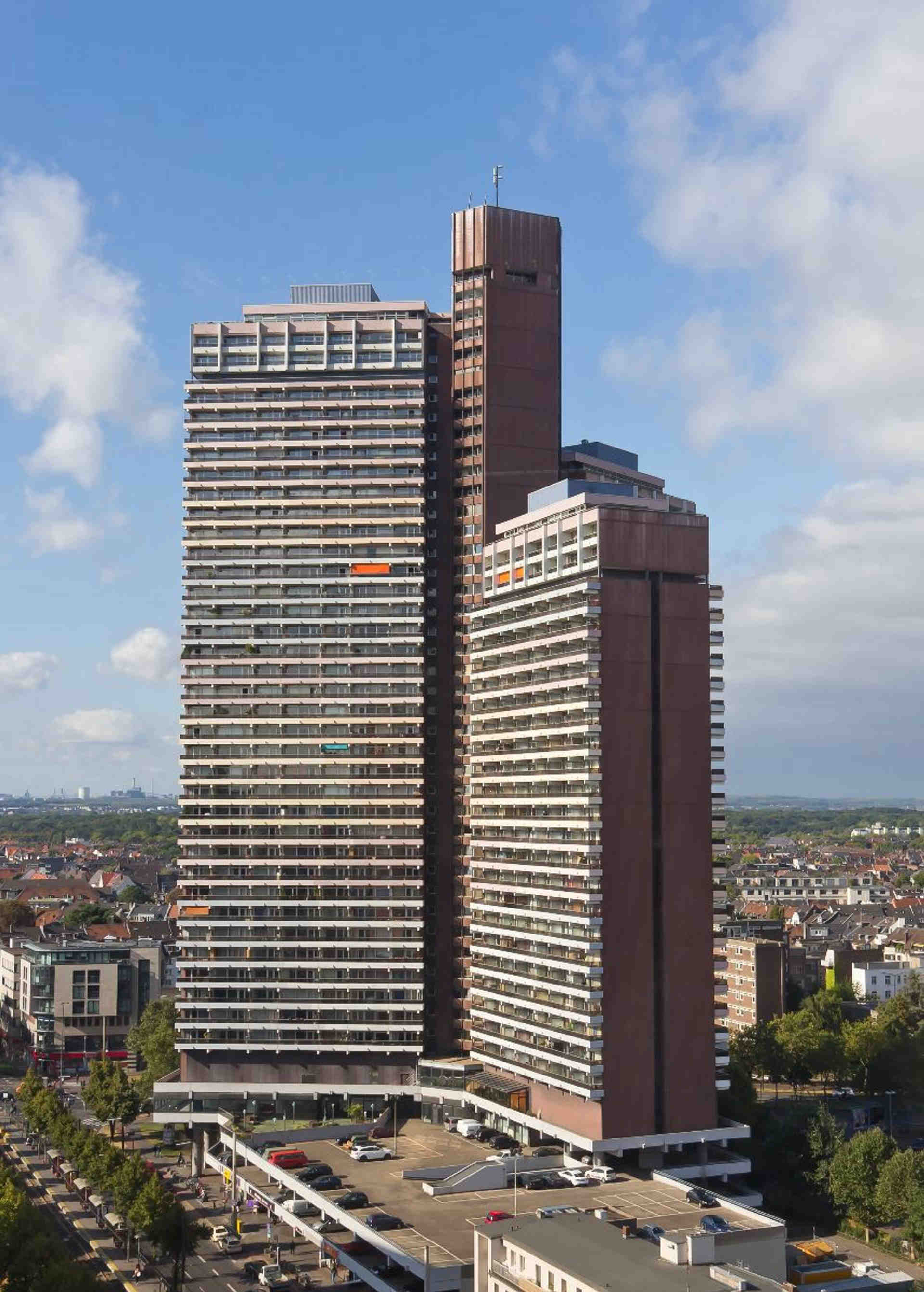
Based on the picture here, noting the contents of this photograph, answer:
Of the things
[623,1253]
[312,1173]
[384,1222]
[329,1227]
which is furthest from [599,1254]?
[312,1173]

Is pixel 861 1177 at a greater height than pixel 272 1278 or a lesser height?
greater

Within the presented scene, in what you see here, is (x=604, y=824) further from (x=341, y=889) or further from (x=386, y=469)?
(x=386, y=469)

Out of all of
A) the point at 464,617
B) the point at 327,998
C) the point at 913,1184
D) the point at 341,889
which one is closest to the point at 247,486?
the point at 464,617

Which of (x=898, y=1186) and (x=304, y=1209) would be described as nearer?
(x=304, y=1209)

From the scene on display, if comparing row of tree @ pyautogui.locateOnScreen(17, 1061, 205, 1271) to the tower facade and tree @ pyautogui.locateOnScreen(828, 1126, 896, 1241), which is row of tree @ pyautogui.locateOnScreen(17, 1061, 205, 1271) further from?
tree @ pyautogui.locateOnScreen(828, 1126, 896, 1241)

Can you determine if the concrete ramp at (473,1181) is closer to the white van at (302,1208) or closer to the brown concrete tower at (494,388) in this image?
the white van at (302,1208)

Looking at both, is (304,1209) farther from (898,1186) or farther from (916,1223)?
(898,1186)
